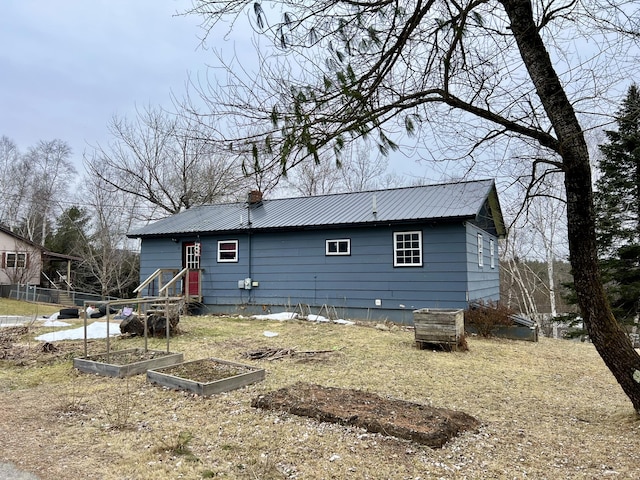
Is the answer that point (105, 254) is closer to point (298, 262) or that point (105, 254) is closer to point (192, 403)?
point (298, 262)

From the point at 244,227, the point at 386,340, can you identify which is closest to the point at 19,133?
the point at 244,227

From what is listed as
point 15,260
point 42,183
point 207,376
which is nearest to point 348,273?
point 207,376

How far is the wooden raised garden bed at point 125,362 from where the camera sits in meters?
5.92

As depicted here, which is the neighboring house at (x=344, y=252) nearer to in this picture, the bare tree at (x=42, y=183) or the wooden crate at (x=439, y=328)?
the wooden crate at (x=439, y=328)

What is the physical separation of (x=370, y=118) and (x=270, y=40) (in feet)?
3.44

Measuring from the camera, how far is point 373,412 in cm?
400

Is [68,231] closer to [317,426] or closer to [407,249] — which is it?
[407,249]

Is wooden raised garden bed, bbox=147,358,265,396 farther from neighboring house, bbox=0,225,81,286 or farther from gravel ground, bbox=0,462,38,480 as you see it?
neighboring house, bbox=0,225,81,286

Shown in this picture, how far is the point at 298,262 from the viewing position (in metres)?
13.3

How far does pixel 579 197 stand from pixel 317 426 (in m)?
3.15

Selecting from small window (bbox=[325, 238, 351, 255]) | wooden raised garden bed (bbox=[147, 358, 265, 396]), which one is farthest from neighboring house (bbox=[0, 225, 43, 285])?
wooden raised garden bed (bbox=[147, 358, 265, 396])

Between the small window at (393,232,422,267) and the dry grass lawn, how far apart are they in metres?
4.43

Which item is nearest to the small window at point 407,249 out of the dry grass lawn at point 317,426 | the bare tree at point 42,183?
the dry grass lawn at point 317,426

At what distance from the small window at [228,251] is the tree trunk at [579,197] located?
11.5m
